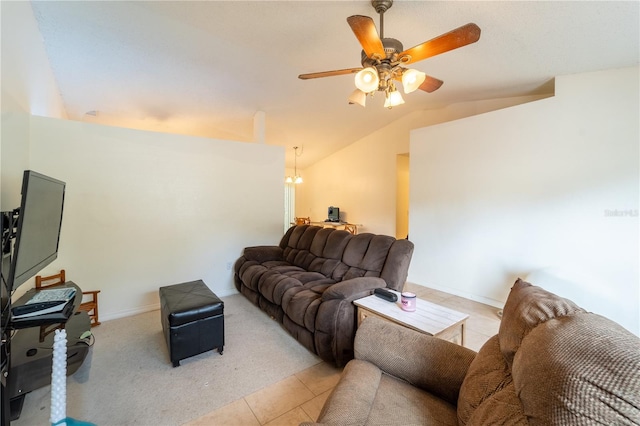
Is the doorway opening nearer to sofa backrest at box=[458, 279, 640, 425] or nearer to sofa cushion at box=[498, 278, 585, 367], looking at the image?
sofa cushion at box=[498, 278, 585, 367]

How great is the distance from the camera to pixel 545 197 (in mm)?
3062

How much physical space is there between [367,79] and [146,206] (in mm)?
2978

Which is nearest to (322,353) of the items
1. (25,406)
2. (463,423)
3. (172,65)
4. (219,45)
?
(463,423)

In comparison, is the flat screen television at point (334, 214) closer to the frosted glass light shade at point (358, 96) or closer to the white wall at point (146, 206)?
the white wall at point (146, 206)

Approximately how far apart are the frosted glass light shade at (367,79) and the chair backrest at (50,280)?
134 inches

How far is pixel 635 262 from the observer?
Answer: 2559 millimetres

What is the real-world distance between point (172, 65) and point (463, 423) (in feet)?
12.6

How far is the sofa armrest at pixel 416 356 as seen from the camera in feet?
3.91

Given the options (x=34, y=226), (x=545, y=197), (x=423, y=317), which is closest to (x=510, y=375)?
(x=423, y=317)

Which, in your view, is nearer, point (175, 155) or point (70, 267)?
point (70, 267)

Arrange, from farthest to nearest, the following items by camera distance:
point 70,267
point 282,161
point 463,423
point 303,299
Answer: point 282,161, point 70,267, point 303,299, point 463,423

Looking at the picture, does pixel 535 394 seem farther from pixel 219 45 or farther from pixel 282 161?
pixel 282 161

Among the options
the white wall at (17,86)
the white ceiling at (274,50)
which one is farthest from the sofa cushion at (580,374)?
the white wall at (17,86)

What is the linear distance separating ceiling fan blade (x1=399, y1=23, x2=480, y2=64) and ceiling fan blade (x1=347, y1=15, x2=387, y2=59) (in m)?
0.20
